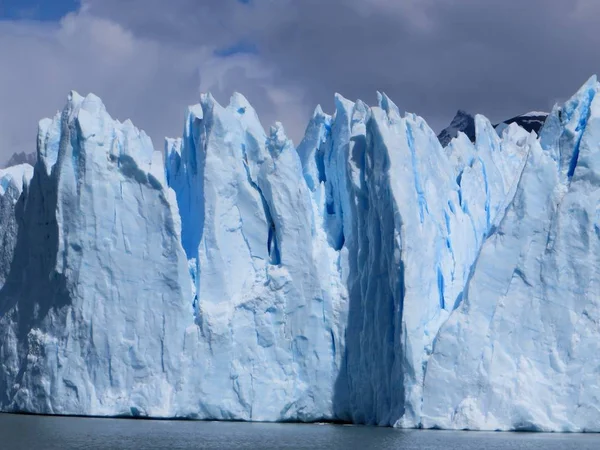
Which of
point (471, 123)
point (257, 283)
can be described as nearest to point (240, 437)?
point (257, 283)

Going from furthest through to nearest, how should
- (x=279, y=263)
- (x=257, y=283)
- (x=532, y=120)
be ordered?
(x=532, y=120) → (x=279, y=263) → (x=257, y=283)

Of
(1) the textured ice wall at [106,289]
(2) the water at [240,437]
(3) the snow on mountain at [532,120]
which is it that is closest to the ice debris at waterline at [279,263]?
(1) the textured ice wall at [106,289]

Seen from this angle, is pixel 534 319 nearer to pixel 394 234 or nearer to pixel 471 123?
pixel 394 234

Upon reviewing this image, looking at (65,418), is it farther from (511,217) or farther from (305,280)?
(511,217)

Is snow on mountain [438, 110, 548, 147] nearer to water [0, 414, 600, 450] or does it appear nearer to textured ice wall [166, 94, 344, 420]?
textured ice wall [166, 94, 344, 420]

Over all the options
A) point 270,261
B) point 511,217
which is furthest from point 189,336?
point 511,217
